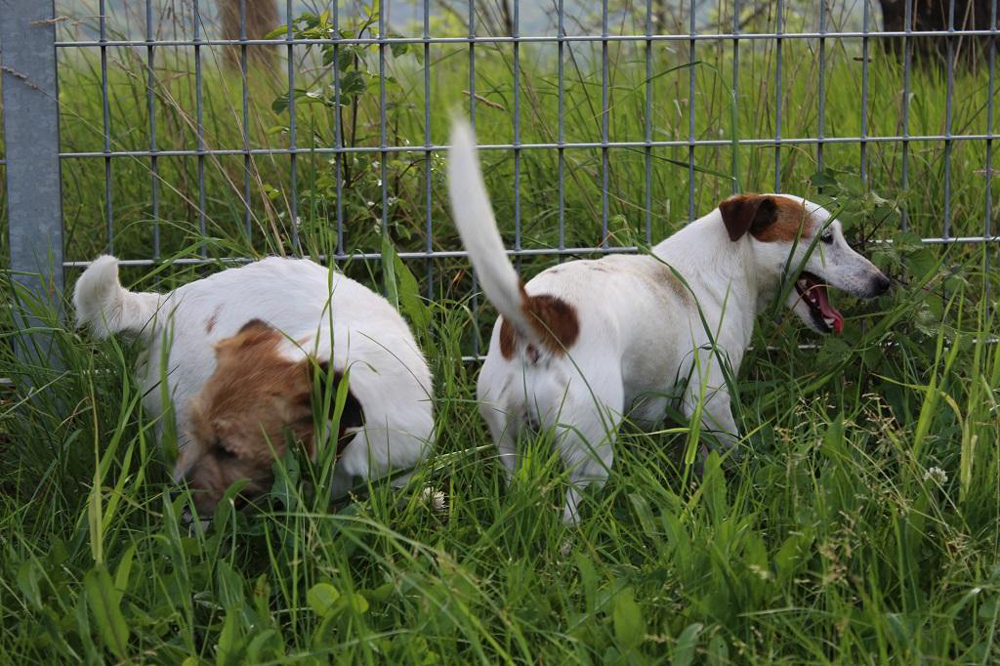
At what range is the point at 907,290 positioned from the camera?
3.85m

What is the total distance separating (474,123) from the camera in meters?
4.25

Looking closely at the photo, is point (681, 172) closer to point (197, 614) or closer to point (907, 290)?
point (907, 290)

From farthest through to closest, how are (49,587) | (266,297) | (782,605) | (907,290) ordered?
(907,290), (266,297), (49,587), (782,605)

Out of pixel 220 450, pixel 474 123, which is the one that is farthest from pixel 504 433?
pixel 474 123

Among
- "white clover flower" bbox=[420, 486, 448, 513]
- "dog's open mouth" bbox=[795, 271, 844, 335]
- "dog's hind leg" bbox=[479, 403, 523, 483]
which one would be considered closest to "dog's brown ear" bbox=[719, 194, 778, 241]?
"dog's open mouth" bbox=[795, 271, 844, 335]

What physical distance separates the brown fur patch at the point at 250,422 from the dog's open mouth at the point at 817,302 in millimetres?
1467

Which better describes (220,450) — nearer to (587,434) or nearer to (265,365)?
(265,365)

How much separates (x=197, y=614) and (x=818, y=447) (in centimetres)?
141

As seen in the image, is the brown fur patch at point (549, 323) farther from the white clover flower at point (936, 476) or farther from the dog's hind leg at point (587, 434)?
the white clover flower at point (936, 476)

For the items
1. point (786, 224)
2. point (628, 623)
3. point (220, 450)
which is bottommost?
point (628, 623)

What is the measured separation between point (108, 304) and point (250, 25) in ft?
15.4

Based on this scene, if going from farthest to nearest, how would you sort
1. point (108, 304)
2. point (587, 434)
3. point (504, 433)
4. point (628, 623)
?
1. point (108, 304)
2. point (504, 433)
3. point (587, 434)
4. point (628, 623)

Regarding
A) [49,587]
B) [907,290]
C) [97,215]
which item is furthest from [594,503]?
[97,215]

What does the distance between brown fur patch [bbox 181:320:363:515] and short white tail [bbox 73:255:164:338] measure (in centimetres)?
54
